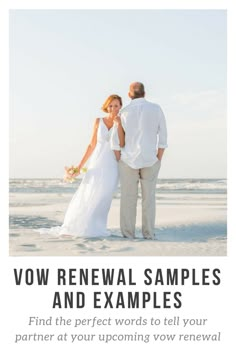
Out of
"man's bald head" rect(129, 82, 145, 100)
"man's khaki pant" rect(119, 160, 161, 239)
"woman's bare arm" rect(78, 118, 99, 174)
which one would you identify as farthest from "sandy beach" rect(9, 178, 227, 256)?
"man's bald head" rect(129, 82, 145, 100)

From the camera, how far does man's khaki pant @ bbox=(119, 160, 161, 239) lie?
657cm

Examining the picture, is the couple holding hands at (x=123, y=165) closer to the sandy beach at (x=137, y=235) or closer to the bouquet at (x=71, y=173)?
the bouquet at (x=71, y=173)

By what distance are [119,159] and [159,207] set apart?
544cm

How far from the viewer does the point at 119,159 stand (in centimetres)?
666

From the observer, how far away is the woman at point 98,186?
22.1 ft

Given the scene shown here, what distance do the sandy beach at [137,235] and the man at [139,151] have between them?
0.34 metres

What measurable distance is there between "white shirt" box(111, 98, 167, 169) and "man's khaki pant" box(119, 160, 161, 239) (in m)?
0.10

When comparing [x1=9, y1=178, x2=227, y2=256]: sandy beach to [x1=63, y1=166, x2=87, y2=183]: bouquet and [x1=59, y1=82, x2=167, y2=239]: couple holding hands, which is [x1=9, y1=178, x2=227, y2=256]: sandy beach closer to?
[x1=59, y1=82, x2=167, y2=239]: couple holding hands

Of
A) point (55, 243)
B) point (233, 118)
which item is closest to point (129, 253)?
point (55, 243)

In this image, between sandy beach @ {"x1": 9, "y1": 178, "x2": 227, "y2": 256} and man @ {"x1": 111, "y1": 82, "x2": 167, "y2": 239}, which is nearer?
sandy beach @ {"x1": 9, "y1": 178, "x2": 227, "y2": 256}

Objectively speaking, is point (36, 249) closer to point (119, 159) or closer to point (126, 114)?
point (119, 159)

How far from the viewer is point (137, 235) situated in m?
7.58

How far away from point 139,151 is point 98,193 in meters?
0.77

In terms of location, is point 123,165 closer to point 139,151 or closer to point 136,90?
point 139,151
